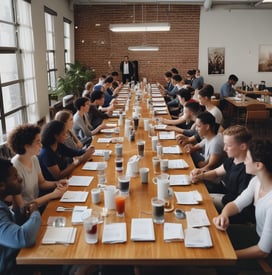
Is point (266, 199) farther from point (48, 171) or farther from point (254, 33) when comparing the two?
point (254, 33)

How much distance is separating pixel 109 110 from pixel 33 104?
2115 mm

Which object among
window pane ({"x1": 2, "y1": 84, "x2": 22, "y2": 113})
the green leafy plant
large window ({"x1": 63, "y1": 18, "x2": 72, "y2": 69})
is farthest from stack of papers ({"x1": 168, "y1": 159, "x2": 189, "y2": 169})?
large window ({"x1": 63, "y1": 18, "x2": 72, "y2": 69})

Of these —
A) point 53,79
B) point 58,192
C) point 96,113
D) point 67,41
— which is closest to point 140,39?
point 67,41

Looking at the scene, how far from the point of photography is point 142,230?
200 centimetres

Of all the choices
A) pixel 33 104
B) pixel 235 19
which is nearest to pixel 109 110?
pixel 33 104

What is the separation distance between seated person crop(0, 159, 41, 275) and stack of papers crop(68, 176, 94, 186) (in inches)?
26.9

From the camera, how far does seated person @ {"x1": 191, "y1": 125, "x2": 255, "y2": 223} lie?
259 cm

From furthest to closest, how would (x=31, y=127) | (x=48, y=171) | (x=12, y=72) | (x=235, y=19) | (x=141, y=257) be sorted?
1. (x=235, y=19)
2. (x=12, y=72)
3. (x=48, y=171)
4. (x=31, y=127)
5. (x=141, y=257)

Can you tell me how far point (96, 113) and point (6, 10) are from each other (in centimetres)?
276

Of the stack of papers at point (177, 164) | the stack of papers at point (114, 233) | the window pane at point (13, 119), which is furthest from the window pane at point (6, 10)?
the stack of papers at point (114, 233)

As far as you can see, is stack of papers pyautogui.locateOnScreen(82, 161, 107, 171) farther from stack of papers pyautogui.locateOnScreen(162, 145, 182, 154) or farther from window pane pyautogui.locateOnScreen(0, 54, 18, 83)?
window pane pyautogui.locateOnScreen(0, 54, 18, 83)

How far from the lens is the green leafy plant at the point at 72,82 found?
898cm

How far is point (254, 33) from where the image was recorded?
11859 millimetres

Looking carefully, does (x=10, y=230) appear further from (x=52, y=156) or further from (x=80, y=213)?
(x=52, y=156)
